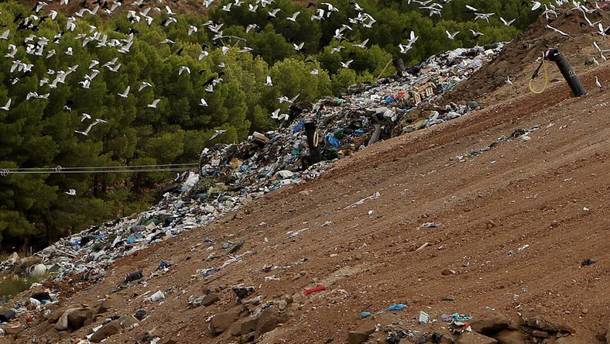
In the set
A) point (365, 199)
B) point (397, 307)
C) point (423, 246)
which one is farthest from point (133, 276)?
point (397, 307)

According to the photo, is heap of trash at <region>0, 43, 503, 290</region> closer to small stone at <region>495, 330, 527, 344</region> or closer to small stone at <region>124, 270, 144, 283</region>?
small stone at <region>124, 270, 144, 283</region>

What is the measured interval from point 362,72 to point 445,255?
37654 millimetres

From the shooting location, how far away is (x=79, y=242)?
19.1m

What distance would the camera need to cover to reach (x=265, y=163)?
18.2 meters

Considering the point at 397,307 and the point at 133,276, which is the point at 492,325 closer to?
the point at 397,307

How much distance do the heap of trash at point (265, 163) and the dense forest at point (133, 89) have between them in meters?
4.49

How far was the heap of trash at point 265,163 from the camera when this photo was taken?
16.0m

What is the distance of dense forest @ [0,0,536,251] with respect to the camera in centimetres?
3052

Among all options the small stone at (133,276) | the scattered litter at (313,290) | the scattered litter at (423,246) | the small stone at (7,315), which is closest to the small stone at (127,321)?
the small stone at (133,276)

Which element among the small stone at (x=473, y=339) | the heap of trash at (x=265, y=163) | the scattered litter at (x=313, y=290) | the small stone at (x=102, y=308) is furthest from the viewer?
the heap of trash at (x=265, y=163)

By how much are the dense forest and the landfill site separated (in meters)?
6.47

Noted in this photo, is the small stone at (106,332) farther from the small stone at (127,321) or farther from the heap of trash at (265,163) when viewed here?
the heap of trash at (265,163)

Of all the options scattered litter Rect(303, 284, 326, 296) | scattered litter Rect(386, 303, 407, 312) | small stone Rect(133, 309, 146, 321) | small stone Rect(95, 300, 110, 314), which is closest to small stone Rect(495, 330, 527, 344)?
scattered litter Rect(386, 303, 407, 312)

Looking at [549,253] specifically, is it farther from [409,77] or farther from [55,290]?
[409,77]
